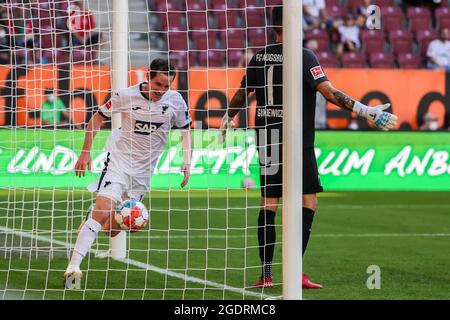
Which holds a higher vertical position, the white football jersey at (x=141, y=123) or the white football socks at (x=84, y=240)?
the white football jersey at (x=141, y=123)

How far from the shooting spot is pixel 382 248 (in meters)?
10.6

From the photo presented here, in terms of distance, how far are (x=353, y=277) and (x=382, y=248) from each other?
2047 millimetres

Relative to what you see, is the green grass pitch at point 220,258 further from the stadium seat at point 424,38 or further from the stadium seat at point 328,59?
the stadium seat at point 424,38

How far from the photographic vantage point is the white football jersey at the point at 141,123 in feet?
27.4

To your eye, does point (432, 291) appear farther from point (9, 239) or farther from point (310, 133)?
point (9, 239)

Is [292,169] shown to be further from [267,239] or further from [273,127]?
[267,239]

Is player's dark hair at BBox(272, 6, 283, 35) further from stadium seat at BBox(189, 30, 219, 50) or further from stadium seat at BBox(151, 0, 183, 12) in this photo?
stadium seat at BBox(151, 0, 183, 12)

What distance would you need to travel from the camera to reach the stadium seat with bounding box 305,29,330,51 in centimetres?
2080

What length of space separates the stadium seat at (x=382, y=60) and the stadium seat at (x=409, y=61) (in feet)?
0.63

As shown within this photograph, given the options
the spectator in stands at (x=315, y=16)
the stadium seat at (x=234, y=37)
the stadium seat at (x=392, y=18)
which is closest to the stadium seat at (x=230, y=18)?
the stadium seat at (x=234, y=37)

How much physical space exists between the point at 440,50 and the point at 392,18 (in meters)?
1.24

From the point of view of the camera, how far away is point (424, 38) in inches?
859
